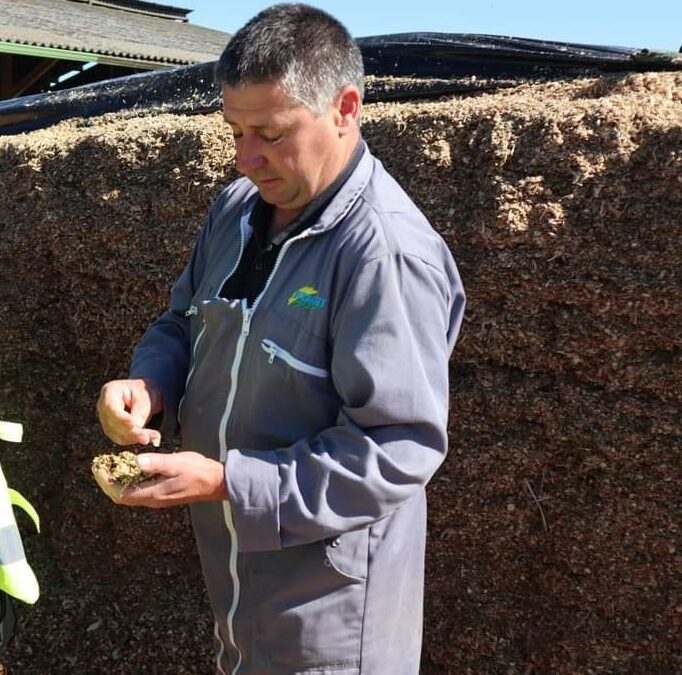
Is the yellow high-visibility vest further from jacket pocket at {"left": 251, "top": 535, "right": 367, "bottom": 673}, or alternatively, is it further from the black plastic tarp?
the black plastic tarp

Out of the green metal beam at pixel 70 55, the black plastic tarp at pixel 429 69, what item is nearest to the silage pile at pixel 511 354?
the black plastic tarp at pixel 429 69

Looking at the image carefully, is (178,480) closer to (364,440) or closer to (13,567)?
(364,440)

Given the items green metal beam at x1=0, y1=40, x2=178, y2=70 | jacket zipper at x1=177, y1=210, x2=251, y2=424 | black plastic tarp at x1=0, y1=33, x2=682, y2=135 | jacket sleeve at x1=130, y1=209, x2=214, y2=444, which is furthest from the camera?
green metal beam at x1=0, y1=40, x2=178, y2=70

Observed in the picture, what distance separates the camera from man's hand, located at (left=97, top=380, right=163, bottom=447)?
169 centimetres

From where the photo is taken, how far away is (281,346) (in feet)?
5.23

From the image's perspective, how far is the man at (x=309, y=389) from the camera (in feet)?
4.89

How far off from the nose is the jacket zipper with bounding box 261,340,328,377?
1.12 feet

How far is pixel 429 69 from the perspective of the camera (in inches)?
132

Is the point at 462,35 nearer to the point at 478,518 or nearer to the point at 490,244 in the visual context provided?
the point at 490,244

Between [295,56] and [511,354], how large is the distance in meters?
1.43

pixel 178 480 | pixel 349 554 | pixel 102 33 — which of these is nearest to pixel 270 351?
pixel 178 480

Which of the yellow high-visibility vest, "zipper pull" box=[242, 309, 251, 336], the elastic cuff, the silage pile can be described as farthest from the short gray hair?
the silage pile

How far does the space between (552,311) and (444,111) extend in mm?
764

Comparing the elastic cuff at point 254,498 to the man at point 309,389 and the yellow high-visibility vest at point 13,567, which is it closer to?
the man at point 309,389
